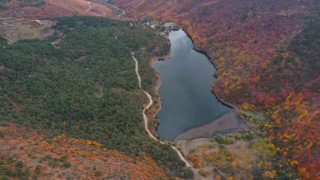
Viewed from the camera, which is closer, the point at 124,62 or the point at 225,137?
the point at 225,137

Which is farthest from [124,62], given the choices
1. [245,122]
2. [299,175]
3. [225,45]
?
[299,175]

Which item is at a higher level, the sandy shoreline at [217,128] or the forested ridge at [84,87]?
the forested ridge at [84,87]

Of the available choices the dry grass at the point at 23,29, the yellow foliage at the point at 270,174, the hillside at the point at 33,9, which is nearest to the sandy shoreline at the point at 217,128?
the yellow foliage at the point at 270,174

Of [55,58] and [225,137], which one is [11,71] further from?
[225,137]

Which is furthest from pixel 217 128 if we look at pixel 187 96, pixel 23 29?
pixel 23 29

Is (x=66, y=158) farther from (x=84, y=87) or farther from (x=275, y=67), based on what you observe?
(x=275, y=67)

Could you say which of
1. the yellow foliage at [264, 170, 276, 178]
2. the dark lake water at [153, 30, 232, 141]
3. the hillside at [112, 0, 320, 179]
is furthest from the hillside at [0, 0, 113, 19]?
the yellow foliage at [264, 170, 276, 178]

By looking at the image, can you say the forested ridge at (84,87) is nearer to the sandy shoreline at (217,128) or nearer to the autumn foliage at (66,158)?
the autumn foliage at (66,158)
